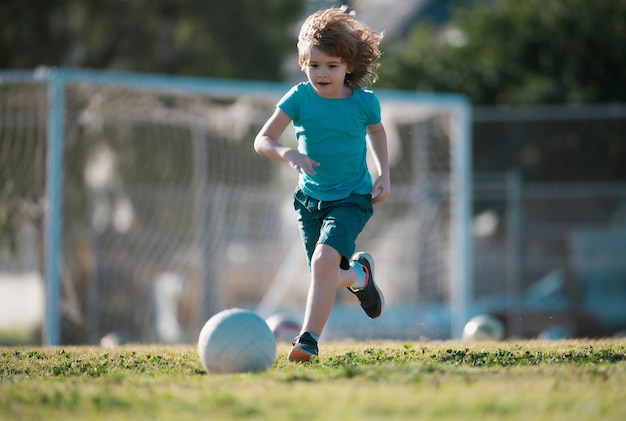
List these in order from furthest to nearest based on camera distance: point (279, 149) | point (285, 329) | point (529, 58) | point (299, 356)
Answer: point (529, 58), point (285, 329), point (279, 149), point (299, 356)

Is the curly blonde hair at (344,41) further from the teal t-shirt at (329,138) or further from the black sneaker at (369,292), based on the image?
the black sneaker at (369,292)

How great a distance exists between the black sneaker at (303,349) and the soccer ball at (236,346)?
464 millimetres

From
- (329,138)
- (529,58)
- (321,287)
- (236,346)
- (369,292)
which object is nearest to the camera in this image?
(236,346)

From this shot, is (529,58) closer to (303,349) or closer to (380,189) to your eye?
(380,189)

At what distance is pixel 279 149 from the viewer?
5.85 m

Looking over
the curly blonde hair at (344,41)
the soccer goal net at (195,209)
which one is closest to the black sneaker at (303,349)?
the curly blonde hair at (344,41)

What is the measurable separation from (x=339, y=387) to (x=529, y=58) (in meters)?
17.8

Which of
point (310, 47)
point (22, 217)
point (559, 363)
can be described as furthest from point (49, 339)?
point (559, 363)

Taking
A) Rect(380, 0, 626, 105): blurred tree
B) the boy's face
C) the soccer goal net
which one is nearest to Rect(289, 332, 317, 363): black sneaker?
the boy's face

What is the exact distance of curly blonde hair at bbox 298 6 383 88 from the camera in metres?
6.13

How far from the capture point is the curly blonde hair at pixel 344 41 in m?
6.13

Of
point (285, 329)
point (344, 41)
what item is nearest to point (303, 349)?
point (344, 41)

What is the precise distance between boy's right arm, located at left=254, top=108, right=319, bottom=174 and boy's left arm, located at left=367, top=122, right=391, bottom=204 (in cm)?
58

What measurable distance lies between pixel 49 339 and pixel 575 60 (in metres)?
13.4
